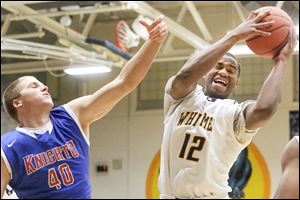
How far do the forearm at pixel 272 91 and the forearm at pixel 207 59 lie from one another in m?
0.26

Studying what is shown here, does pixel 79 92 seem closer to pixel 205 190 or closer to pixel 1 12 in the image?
pixel 1 12

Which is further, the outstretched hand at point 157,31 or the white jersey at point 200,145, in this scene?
the outstretched hand at point 157,31

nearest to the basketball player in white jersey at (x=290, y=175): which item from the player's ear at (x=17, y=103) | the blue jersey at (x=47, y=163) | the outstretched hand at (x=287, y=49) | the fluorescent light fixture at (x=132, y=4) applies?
the outstretched hand at (x=287, y=49)

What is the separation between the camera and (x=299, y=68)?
12500 mm

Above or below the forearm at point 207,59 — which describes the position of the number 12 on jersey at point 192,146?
below

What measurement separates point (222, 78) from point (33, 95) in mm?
1240

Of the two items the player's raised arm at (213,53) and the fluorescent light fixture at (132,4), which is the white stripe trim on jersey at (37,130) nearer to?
the player's raised arm at (213,53)

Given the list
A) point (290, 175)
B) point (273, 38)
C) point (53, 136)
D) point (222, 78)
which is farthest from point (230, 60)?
point (53, 136)

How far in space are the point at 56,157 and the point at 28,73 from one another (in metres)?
10.6

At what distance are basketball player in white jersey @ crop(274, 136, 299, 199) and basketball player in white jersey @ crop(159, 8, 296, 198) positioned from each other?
40cm

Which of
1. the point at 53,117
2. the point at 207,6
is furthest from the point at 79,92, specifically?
the point at 53,117

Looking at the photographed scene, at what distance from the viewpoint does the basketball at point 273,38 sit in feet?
9.96

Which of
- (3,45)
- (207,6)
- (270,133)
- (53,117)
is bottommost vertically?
(270,133)

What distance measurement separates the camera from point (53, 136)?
11.9 feet
